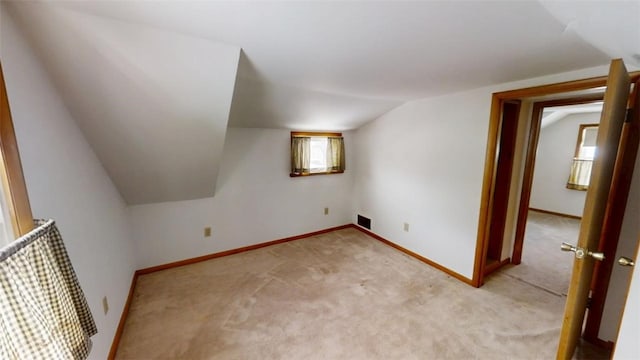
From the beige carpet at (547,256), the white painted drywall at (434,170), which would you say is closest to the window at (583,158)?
the beige carpet at (547,256)

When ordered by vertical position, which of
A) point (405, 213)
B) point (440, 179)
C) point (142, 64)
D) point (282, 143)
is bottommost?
point (405, 213)

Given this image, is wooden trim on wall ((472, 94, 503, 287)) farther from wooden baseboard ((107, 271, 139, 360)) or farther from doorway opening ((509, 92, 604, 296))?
wooden baseboard ((107, 271, 139, 360))

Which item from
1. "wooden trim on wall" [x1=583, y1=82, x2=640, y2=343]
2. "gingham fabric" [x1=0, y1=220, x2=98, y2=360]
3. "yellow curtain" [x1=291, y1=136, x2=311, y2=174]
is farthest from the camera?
"yellow curtain" [x1=291, y1=136, x2=311, y2=174]

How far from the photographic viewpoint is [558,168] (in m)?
4.89

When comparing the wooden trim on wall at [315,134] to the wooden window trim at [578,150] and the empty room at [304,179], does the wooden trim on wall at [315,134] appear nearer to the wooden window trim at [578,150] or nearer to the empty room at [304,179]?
the empty room at [304,179]

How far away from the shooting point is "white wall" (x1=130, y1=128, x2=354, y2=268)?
2.74 m

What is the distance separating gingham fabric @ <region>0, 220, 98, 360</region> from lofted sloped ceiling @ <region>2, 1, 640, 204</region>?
912mm

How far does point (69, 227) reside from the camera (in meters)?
1.33

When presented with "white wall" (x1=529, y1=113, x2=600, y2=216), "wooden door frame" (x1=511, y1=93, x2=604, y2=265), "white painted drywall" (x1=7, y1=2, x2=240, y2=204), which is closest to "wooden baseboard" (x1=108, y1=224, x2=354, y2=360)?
"white painted drywall" (x1=7, y1=2, x2=240, y2=204)

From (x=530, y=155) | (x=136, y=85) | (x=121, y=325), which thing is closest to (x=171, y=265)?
(x=121, y=325)

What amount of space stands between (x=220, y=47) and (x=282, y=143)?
1.95 m

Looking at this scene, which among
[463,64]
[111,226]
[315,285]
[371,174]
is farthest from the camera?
[371,174]

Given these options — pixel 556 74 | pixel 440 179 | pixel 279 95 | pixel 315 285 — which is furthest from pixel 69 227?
pixel 556 74

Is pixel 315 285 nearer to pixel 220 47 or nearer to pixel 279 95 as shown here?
pixel 279 95
